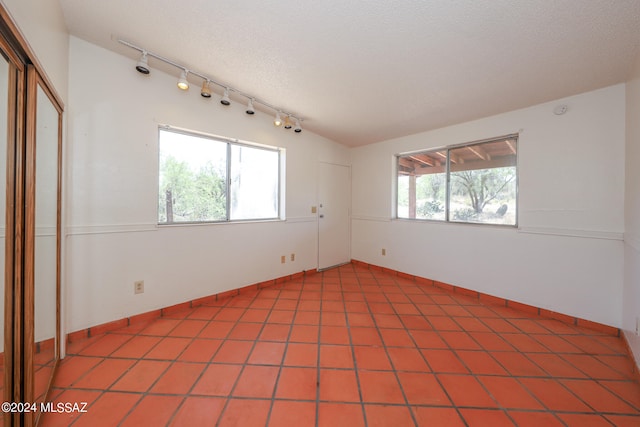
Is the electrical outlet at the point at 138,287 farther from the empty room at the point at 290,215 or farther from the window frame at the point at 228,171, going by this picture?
the window frame at the point at 228,171

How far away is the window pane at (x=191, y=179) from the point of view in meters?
2.39

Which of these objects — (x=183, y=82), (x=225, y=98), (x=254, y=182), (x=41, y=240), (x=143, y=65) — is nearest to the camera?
(x=41, y=240)

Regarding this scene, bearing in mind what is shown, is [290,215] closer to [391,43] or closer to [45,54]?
[391,43]

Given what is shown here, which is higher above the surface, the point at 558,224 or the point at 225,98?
the point at 225,98

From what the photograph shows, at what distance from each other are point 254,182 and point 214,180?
54cm

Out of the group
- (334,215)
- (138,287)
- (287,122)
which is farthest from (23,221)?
(334,215)

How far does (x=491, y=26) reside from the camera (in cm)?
148

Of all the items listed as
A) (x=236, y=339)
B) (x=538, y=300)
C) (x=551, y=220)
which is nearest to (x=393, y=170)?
(x=551, y=220)

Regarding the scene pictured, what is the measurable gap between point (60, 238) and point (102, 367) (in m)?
0.94

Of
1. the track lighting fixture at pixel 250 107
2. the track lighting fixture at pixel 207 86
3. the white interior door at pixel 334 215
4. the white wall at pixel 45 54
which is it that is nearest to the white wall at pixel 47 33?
the white wall at pixel 45 54

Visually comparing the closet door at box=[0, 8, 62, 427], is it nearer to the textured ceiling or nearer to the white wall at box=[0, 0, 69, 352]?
the white wall at box=[0, 0, 69, 352]

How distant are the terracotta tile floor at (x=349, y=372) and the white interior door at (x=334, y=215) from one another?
1.65 meters

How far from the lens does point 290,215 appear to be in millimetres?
3463

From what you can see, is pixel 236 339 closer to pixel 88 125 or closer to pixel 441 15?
pixel 88 125
